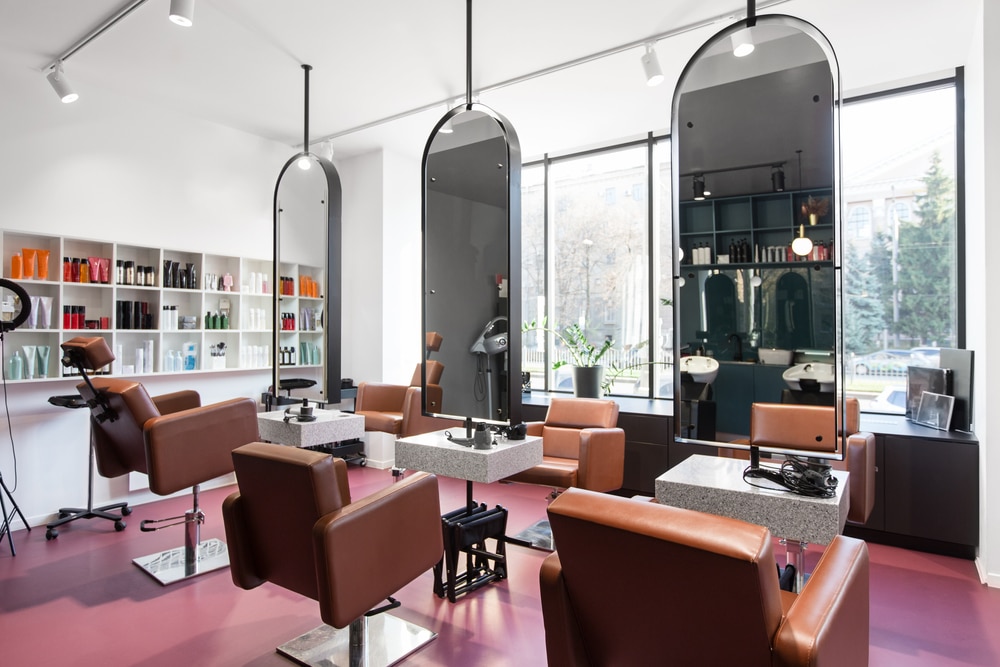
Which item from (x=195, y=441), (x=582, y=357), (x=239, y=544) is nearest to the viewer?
(x=239, y=544)

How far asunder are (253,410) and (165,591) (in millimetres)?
1054

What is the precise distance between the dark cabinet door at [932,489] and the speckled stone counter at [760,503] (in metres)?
1.85

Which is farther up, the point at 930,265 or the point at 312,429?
the point at 930,265

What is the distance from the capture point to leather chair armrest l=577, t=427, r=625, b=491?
11.8 ft

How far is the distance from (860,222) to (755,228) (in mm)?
2714

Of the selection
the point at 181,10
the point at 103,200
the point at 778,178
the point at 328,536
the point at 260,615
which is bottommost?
the point at 260,615

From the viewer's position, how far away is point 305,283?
572 cm

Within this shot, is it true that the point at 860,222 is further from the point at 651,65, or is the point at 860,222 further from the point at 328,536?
the point at 328,536

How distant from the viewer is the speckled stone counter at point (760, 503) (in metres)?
1.91

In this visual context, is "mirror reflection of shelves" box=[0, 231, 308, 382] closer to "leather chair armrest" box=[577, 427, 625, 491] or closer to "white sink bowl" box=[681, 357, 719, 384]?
"leather chair armrest" box=[577, 427, 625, 491]

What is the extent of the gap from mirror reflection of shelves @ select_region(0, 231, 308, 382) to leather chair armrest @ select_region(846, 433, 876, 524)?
4669mm

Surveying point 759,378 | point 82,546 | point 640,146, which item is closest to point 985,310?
point 759,378

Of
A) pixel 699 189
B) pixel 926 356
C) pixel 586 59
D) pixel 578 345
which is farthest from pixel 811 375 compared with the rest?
pixel 578 345

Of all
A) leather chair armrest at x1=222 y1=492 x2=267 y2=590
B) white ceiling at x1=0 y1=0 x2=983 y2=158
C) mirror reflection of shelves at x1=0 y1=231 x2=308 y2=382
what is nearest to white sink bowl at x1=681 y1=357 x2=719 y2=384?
leather chair armrest at x1=222 y1=492 x2=267 y2=590
